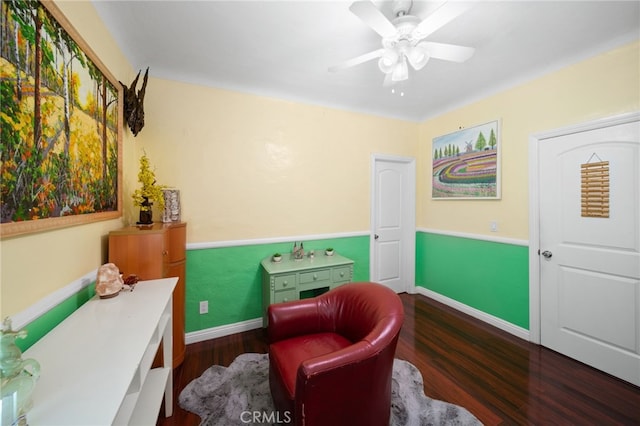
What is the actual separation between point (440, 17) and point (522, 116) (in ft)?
5.83

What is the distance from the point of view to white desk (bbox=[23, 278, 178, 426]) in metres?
0.64

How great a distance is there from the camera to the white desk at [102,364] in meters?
0.64

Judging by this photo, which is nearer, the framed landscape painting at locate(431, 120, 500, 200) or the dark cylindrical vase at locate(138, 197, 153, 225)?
the dark cylindrical vase at locate(138, 197, 153, 225)

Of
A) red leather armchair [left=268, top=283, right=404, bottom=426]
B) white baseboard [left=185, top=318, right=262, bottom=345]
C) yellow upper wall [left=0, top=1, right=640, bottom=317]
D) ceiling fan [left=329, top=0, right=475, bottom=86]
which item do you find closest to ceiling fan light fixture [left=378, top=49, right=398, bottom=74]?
ceiling fan [left=329, top=0, right=475, bottom=86]

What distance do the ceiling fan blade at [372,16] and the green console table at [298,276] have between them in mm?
1921

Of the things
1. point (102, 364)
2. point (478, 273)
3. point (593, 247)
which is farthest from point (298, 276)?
point (593, 247)

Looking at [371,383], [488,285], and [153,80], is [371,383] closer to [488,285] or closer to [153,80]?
[488,285]

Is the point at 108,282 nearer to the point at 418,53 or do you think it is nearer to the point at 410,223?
the point at 418,53

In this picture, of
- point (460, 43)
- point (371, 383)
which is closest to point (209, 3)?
point (460, 43)

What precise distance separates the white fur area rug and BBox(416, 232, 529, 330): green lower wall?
1.36 meters

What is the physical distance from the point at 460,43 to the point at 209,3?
5.92 feet

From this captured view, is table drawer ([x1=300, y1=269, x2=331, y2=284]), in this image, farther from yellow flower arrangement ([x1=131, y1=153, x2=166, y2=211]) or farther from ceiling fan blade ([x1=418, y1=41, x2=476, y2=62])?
ceiling fan blade ([x1=418, y1=41, x2=476, y2=62])

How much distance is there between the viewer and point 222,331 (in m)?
2.39

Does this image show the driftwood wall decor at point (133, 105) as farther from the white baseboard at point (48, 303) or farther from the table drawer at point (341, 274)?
the table drawer at point (341, 274)
